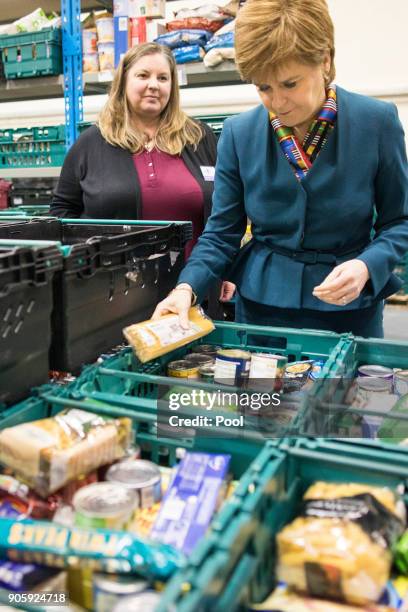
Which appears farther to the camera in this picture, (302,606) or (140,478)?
(140,478)

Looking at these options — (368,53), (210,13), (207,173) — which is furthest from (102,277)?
(368,53)

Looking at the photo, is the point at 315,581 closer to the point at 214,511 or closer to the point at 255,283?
the point at 214,511

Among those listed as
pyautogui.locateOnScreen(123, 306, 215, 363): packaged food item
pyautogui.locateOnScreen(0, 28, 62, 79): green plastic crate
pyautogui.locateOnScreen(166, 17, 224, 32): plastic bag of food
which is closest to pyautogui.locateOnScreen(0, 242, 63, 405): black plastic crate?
pyautogui.locateOnScreen(123, 306, 215, 363): packaged food item

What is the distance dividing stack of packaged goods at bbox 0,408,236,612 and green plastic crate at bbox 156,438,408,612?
66mm

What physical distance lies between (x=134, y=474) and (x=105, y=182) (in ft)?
4.54

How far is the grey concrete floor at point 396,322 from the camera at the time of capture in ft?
10.1

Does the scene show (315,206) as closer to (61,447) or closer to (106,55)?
(61,447)

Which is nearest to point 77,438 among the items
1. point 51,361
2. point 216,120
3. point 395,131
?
point 51,361

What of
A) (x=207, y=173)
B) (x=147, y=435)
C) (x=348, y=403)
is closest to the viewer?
(x=147, y=435)

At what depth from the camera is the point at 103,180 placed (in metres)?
1.97

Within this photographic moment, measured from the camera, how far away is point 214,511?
26.7 inches

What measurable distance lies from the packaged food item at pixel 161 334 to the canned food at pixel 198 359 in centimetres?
5

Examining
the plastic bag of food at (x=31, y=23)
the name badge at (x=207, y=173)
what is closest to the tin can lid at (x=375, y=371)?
the name badge at (x=207, y=173)

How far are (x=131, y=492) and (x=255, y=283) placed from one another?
792 mm
